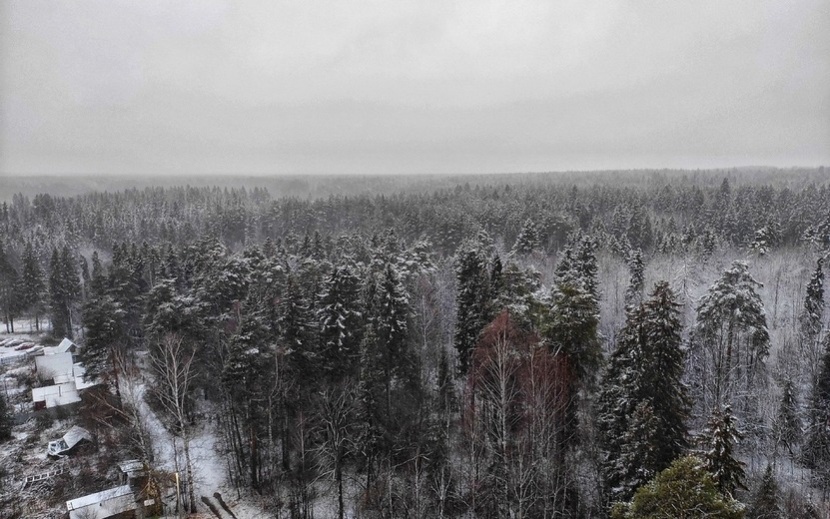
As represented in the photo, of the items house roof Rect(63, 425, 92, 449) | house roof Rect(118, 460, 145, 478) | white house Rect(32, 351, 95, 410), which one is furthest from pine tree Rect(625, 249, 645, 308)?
white house Rect(32, 351, 95, 410)

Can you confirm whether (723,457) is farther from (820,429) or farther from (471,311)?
(820,429)

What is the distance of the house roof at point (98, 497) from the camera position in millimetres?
21438

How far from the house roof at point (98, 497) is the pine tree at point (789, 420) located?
34025mm

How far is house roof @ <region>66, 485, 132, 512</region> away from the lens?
844 inches

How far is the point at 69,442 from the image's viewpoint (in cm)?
2841

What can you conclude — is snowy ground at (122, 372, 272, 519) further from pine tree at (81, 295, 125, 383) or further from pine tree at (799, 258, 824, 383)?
pine tree at (799, 258, 824, 383)

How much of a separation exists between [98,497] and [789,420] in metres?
36.7

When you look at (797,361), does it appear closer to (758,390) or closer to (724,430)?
(758,390)

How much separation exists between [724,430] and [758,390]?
20392 mm

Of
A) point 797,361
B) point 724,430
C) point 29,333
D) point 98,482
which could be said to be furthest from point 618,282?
point 29,333

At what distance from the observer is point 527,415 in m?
20.0

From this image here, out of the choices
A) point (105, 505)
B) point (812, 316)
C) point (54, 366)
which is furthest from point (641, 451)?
point (54, 366)

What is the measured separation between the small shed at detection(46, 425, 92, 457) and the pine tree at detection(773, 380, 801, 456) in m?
40.0

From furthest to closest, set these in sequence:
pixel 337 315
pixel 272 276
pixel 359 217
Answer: pixel 359 217
pixel 272 276
pixel 337 315
